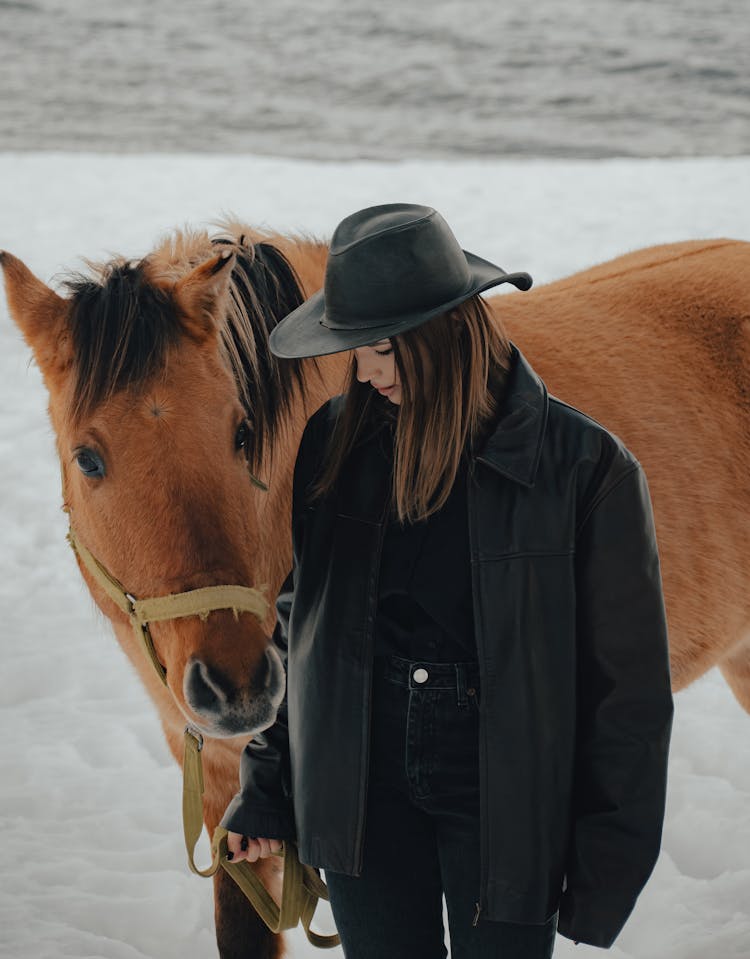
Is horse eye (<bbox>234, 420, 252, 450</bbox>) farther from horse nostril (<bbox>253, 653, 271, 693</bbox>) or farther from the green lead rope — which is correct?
the green lead rope

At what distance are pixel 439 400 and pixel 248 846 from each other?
841mm

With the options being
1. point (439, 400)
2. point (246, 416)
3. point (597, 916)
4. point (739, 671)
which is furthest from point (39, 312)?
point (739, 671)

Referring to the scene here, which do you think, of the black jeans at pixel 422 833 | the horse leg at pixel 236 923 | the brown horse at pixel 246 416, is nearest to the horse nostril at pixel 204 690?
the brown horse at pixel 246 416

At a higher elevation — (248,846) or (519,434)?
(519,434)

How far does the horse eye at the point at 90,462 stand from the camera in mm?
1663

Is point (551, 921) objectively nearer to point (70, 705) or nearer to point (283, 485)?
point (283, 485)

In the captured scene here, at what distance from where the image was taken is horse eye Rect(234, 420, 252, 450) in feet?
5.73

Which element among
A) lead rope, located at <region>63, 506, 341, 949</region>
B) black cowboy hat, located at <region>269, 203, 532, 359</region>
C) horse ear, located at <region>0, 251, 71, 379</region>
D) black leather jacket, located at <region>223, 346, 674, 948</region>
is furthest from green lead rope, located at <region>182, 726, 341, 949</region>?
black cowboy hat, located at <region>269, 203, 532, 359</region>

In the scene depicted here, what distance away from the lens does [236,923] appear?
2.22 meters

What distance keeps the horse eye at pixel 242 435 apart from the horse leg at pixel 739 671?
65.8 inches

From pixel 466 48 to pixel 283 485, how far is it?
17.4 metres

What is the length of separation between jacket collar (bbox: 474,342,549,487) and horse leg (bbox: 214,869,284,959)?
132 centimetres

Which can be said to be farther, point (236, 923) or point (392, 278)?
point (236, 923)

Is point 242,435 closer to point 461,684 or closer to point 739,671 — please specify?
point 461,684
